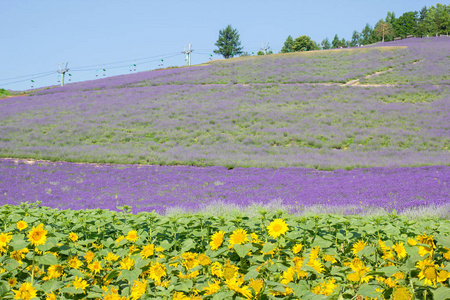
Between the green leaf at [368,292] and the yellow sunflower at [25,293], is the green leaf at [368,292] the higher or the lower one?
the lower one

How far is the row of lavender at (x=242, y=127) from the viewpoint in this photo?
16547 mm

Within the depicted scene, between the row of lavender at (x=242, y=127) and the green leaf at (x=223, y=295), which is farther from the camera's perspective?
the row of lavender at (x=242, y=127)

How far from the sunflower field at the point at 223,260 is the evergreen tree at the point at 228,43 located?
8246cm

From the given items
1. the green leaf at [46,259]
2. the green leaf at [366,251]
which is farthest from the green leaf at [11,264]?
the green leaf at [366,251]

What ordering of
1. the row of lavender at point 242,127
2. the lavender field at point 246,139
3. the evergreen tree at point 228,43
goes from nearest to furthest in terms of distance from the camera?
the lavender field at point 246,139, the row of lavender at point 242,127, the evergreen tree at point 228,43

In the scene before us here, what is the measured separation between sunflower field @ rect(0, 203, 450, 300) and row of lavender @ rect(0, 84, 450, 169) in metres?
9.94

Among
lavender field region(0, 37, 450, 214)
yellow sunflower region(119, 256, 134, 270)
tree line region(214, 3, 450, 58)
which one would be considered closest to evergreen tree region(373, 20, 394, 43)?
tree line region(214, 3, 450, 58)

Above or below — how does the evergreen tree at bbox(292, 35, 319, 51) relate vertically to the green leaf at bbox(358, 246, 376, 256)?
above

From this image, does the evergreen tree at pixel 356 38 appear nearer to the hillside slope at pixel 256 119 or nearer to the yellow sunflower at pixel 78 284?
the hillside slope at pixel 256 119

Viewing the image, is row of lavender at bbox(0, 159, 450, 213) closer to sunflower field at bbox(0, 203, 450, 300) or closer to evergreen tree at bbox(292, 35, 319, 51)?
sunflower field at bbox(0, 203, 450, 300)

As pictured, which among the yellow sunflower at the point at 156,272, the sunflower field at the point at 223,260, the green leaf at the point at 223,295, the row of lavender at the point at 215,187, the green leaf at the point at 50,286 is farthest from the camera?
the row of lavender at the point at 215,187

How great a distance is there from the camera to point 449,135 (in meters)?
19.0

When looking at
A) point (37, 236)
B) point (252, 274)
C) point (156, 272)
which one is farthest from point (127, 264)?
point (252, 274)

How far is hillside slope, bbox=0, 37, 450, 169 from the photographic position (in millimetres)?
16934
